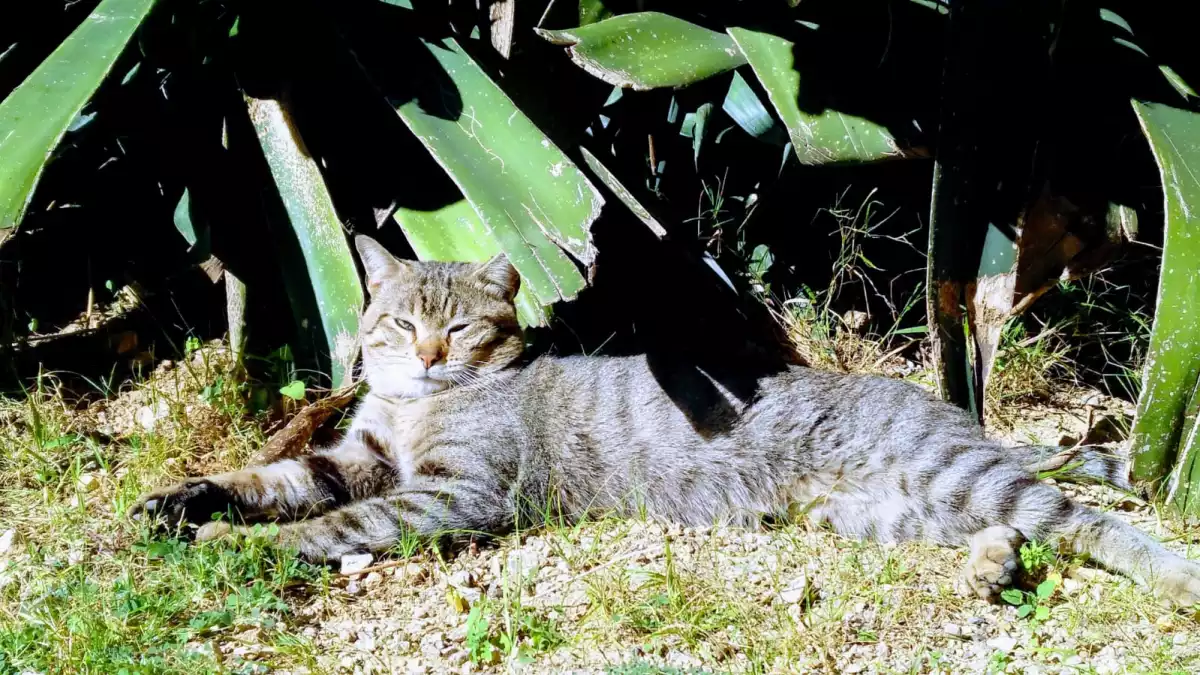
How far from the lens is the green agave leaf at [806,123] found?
295 centimetres

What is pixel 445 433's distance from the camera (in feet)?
11.9

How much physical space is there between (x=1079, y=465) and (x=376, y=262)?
2.43m

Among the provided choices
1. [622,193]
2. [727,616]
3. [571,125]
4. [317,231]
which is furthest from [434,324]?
[727,616]

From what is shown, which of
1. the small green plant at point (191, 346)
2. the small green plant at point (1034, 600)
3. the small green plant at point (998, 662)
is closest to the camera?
the small green plant at point (998, 662)

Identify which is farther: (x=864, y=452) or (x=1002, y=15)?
(x=864, y=452)

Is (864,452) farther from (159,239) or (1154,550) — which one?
(159,239)

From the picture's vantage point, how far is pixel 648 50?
122 inches

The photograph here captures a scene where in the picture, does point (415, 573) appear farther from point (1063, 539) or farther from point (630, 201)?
point (1063, 539)

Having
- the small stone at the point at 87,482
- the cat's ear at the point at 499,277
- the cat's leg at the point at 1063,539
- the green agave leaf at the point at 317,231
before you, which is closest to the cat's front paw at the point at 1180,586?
the cat's leg at the point at 1063,539

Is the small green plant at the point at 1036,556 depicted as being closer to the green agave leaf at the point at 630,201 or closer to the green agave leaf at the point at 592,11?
the green agave leaf at the point at 630,201

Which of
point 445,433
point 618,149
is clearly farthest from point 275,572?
point 618,149

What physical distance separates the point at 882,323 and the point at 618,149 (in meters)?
1.33

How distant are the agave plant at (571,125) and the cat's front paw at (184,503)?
0.50m

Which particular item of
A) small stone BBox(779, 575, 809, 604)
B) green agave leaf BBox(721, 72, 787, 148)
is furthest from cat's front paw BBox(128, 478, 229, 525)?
green agave leaf BBox(721, 72, 787, 148)
